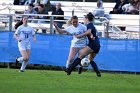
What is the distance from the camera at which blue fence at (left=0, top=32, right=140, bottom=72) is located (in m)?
24.7

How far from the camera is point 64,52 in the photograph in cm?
2548

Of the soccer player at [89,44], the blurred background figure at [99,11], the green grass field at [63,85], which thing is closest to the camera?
the green grass field at [63,85]

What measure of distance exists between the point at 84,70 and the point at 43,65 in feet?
6.39

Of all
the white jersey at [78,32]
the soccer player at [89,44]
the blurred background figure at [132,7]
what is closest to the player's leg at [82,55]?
the soccer player at [89,44]

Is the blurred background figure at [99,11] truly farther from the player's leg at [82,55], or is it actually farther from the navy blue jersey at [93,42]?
the player's leg at [82,55]

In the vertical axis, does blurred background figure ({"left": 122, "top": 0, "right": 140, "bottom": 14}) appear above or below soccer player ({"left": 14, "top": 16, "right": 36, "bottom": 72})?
above

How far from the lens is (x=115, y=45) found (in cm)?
2480

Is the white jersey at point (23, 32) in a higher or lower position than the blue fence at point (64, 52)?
higher

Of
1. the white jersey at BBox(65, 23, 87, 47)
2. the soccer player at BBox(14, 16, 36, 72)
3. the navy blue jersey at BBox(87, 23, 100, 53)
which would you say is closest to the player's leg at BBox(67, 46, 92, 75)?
the navy blue jersey at BBox(87, 23, 100, 53)

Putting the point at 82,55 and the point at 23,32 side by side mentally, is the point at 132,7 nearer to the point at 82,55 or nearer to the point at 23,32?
the point at 23,32

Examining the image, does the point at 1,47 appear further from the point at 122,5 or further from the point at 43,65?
the point at 122,5

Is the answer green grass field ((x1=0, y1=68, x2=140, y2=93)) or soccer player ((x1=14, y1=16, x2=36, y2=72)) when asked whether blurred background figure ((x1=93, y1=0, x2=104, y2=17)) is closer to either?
soccer player ((x1=14, y1=16, x2=36, y2=72))

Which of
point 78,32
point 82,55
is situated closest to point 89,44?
point 82,55

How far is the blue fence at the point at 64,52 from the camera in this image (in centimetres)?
2466
